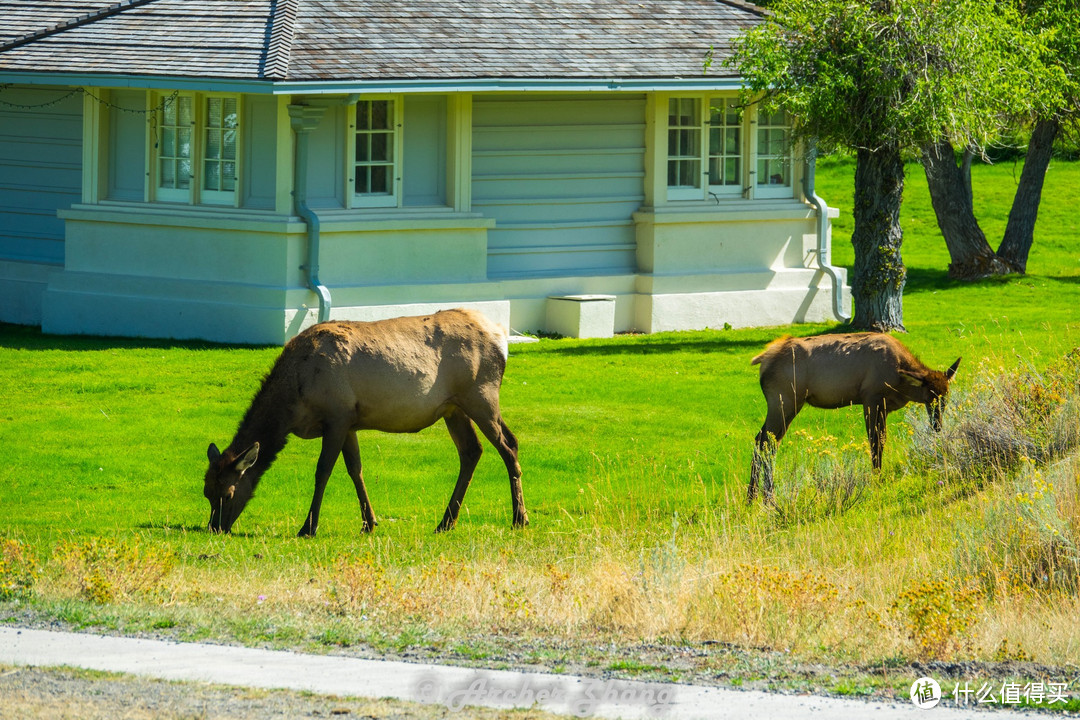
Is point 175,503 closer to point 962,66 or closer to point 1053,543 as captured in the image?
point 1053,543

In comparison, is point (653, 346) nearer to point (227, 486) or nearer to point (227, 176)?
point (227, 176)

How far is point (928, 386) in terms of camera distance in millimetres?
12805

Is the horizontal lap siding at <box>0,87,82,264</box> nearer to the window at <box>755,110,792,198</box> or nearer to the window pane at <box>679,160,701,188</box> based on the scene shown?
the window pane at <box>679,160,701,188</box>

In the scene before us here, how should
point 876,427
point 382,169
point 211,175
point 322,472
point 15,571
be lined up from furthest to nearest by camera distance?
point 382,169 < point 211,175 < point 876,427 < point 322,472 < point 15,571

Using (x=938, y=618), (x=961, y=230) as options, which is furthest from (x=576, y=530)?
(x=961, y=230)

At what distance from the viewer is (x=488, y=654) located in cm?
788

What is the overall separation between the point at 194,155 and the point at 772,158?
9.01 meters

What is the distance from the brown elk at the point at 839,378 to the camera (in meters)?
12.6

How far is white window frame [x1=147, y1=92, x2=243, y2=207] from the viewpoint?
2038cm

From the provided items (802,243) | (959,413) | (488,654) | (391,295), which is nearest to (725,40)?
(802,243)

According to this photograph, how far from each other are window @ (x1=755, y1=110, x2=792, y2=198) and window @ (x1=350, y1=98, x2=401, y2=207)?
628cm

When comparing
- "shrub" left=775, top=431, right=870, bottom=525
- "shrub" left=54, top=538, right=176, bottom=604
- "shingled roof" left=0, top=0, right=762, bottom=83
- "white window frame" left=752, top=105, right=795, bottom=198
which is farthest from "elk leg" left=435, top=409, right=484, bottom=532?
"white window frame" left=752, top=105, right=795, bottom=198

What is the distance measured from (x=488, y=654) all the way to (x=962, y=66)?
49.1ft

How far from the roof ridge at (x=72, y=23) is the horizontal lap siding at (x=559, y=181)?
16.7 feet
